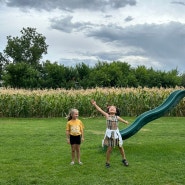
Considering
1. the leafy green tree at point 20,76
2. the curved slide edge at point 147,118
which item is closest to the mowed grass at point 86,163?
the curved slide edge at point 147,118

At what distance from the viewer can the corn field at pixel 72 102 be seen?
69.5ft

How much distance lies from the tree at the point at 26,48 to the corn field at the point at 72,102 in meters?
36.3

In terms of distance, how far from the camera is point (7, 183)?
7.00 meters

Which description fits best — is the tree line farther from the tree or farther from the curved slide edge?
the curved slide edge

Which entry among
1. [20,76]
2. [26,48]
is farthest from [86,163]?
[26,48]

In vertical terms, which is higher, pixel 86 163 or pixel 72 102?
pixel 72 102

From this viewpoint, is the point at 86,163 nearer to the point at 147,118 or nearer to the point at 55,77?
the point at 147,118

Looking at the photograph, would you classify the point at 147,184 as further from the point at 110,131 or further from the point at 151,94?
the point at 151,94

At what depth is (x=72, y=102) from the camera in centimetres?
2183

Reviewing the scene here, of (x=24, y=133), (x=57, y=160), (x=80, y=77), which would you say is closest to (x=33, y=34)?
(x=80, y=77)

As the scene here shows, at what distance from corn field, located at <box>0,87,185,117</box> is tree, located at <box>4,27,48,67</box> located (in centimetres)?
3634

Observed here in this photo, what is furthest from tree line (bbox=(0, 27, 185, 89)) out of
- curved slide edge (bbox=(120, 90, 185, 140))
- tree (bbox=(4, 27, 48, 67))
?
curved slide edge (bbox=(120, 90, 185, 140))

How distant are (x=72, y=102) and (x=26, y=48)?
38.9 m

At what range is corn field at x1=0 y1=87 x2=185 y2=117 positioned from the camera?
2119 centimetres
